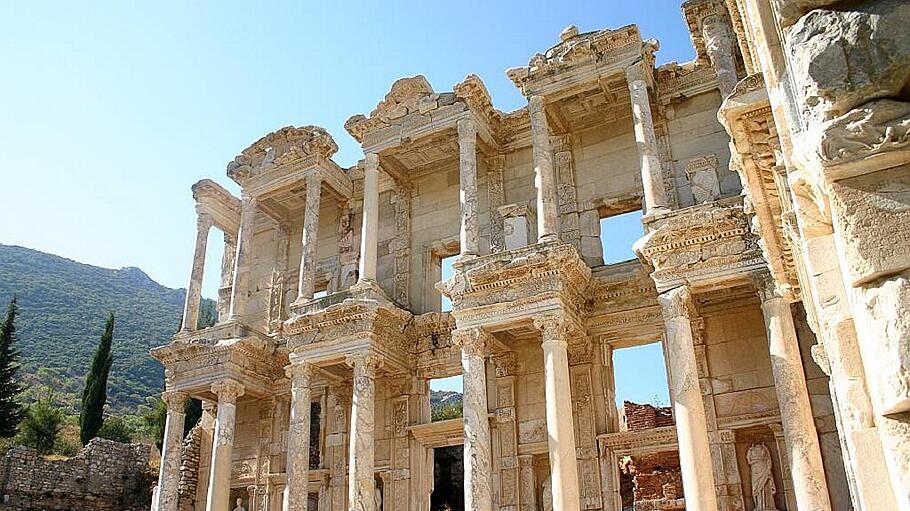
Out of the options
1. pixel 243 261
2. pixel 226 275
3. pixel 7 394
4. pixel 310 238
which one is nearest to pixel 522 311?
pixel 310 238

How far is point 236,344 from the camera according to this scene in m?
16.3

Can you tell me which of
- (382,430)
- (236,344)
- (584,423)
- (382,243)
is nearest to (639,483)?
(584,423)

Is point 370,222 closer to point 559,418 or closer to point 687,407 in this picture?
point 559,418

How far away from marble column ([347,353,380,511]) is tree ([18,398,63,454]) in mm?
23906

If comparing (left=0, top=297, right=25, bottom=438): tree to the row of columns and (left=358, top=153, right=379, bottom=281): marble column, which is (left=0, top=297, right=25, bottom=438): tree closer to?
(left=358, top=153, right=379, bottom=281): marble column

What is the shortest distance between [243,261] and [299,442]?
15.9 feet

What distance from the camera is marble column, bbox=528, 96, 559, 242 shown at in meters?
13.7

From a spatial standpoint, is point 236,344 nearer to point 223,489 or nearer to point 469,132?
point 223,489

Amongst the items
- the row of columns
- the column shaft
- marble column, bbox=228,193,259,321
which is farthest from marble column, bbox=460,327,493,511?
marble column, bbox=228,193,259,321

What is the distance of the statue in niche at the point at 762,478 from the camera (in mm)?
12055

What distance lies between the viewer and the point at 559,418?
12164 mm

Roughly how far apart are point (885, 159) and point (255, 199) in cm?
1635

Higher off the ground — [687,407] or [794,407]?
[687,407]

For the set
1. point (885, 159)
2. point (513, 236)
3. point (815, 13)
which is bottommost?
point (885, 159)
